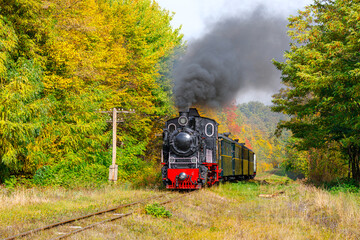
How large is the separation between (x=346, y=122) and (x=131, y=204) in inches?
413

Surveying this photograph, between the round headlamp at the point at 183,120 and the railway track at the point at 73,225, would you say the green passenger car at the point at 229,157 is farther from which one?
the railway track at the point at 73,225

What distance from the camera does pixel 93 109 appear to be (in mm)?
17875

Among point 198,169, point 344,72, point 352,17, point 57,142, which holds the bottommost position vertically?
point 198,169

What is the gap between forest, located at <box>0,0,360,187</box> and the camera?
538 inches

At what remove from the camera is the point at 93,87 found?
18375 mm

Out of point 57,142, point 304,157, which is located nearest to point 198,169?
point 57,142

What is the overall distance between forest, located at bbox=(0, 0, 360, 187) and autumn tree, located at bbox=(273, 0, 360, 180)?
0.20 feet

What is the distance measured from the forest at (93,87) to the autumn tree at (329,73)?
6 centimetres

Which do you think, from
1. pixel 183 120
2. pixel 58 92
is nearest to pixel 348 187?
pixel 183 120

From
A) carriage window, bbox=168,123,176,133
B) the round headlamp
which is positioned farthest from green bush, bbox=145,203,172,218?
carriage window, bbox=168,123,176,133

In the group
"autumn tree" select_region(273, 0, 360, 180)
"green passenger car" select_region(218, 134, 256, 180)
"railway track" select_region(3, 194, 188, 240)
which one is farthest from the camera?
"green passenger car" select_region(218, 134, 256, 180)

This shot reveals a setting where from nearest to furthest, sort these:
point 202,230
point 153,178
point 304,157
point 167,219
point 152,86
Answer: point 202,230 → point 167,219 → point 153,178 → point 152,86 → point 304,157

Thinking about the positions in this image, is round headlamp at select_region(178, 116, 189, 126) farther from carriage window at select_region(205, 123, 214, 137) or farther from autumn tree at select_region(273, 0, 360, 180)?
autumn tree at select_region(273, 0, 360, 180)

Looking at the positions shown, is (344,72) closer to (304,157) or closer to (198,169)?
(198,169)
